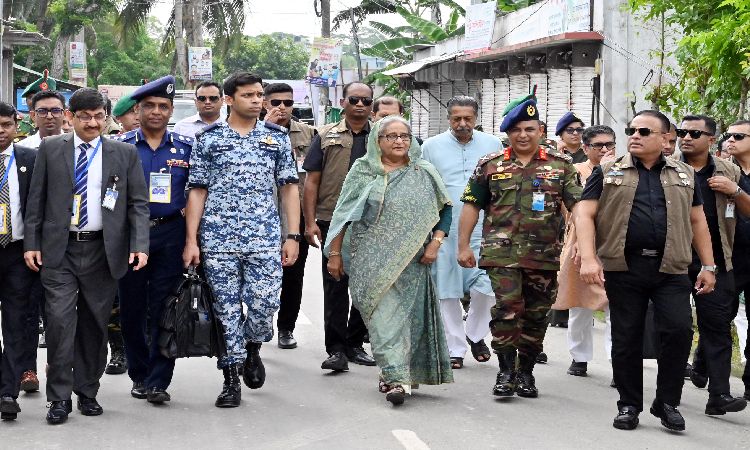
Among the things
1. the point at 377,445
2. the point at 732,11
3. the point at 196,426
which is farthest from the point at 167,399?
the point at 732,11

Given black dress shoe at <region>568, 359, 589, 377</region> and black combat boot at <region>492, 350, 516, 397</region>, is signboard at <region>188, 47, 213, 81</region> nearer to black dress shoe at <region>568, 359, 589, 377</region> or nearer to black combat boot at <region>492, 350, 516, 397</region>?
black dress shoe at <region>568, 359, 589, 377</region>

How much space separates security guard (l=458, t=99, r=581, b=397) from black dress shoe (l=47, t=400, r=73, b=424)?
2.87 metres

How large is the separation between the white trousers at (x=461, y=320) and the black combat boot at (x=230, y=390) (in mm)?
1989

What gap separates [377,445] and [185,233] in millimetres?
2087

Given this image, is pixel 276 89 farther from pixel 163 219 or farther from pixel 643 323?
pixel 643 323

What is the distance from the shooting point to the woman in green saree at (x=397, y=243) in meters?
7.09

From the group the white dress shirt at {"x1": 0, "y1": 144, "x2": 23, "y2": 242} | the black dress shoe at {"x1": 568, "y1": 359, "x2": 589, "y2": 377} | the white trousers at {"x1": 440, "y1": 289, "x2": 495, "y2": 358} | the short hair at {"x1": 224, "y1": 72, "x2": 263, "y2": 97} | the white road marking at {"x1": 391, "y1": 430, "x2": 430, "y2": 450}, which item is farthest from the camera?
the white trousers at {"x1": 440, "y1": 289, "x2": 495, "y2": 358}

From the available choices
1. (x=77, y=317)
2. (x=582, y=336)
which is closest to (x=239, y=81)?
(x=77, y=317)

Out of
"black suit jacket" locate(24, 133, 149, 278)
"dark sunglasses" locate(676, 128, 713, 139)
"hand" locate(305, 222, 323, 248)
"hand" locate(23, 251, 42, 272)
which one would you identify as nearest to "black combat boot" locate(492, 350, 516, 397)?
"dark sunglasses" locate(676, 128, 713, 139)

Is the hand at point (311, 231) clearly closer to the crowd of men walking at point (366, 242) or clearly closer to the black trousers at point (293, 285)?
the black trousers at point (293, 285)

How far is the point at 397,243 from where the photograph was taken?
712 cm

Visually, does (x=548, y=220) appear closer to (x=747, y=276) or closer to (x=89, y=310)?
(x=747, y=276)

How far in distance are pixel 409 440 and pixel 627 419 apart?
4.64 feet

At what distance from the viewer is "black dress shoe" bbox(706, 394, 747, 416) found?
6.64 metres
